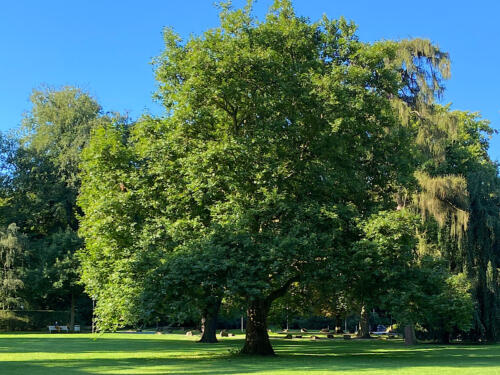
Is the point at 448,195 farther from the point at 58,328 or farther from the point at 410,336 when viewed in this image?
the point at 58,328

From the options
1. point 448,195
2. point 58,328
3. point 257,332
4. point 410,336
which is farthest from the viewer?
point 58,328

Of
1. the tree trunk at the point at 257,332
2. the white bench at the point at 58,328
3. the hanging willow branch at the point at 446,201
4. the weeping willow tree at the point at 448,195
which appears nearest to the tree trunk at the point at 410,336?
the weeping willow tree at the point at 448,195

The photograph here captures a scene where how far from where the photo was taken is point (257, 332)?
85.2 feet

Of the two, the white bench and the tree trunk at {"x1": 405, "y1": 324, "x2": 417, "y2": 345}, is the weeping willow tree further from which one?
the white bench

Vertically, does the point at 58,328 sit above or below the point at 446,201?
below

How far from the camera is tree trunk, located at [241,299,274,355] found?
84.6ft

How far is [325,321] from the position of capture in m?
78.2

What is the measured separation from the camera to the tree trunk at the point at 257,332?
84.6 ft

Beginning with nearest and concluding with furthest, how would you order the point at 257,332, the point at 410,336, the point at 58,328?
1. the point at 257,332
2. the point at 410,336
3. the point at 58,328

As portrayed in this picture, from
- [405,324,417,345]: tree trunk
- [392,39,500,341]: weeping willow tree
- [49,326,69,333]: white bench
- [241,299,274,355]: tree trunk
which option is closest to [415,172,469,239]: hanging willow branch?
[392,39,500,341]: weeping willow tree

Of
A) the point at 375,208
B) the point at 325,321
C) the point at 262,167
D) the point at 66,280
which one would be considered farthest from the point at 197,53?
the point at 325,321

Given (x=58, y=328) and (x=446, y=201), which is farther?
(x=58, y=328)

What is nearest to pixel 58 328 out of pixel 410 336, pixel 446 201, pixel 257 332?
pixel 410 336

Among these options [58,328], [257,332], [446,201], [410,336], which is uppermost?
[446,201]
